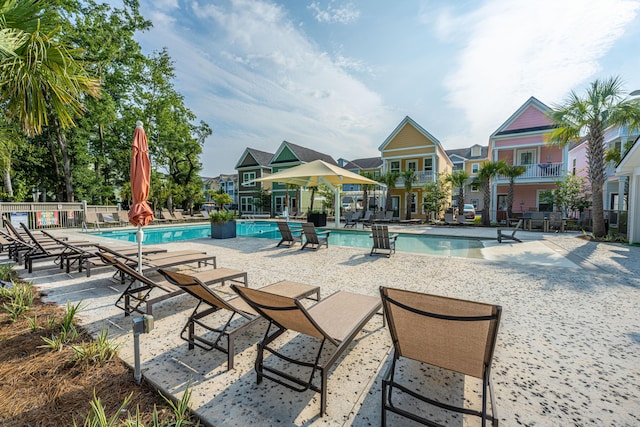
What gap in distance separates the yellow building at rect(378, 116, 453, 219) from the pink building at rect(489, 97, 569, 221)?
4.42 meters

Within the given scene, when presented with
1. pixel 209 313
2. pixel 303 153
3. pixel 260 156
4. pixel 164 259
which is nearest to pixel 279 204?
pixel 303 153

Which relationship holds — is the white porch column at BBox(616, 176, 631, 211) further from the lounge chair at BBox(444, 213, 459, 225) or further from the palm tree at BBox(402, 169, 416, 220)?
the palm tree at BBox(402, 169, 416, 220)

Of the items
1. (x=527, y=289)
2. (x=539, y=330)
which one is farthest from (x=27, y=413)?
(x=527, y=289)

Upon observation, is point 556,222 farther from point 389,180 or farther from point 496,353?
point 496,353

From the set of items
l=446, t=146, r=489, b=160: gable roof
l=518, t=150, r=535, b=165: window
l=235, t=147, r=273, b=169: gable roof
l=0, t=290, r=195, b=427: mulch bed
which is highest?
l=446, t=146, r=489, b=160: gable roof

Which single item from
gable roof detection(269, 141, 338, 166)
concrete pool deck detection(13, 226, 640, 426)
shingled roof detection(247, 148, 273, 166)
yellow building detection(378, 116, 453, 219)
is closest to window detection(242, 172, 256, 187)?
shingled roof detection(247, 148, 273, 166)

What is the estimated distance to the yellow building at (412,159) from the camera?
2321 cm

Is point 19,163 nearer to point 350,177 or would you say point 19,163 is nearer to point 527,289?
point 350,177

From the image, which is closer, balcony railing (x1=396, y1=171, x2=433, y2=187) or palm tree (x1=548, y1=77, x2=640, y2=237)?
palm tree (x1=548, y1=77, x2=640, y2=237)

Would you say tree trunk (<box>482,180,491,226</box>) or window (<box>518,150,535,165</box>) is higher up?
window (<box>518,150,535,165</box>)

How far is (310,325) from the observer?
2.09 m

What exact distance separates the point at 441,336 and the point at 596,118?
14271 mm

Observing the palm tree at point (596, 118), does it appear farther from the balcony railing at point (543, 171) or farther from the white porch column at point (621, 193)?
the balcony railing at point (543, 171)

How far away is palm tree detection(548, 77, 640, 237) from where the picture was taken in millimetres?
10195
